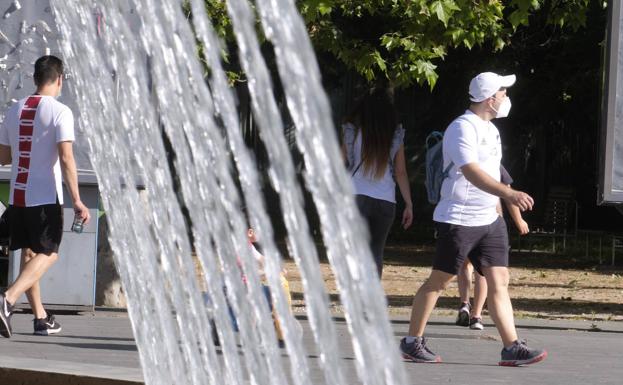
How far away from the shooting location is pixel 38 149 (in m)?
9.06

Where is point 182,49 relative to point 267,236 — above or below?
above

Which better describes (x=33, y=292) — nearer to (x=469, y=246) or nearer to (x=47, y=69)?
(x=47, y=69)

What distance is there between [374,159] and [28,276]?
2.30 meters

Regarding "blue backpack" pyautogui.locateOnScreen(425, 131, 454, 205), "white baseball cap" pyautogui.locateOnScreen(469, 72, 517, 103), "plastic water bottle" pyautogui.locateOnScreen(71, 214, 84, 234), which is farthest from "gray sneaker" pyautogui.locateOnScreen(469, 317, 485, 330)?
"plastic water bottle" pyautogui.locateOnScreen(71, 214, 84, 234)

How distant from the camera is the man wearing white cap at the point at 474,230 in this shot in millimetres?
8352

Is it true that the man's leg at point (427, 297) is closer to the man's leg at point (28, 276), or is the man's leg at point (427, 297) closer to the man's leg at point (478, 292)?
the man's leg at point (478, 292)

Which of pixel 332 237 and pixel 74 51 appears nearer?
pixel 332 237

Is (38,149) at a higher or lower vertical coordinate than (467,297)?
higher

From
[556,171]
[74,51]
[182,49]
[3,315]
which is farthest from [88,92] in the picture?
[556,171]

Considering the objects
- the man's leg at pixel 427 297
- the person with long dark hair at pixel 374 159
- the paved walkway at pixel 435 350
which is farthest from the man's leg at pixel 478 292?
the man's leg at pixel 427 297

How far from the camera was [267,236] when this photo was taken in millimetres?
4395

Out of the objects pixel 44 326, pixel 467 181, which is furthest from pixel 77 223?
pixel 467 181

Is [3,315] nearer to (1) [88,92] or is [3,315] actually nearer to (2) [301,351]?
(1) [88,92]

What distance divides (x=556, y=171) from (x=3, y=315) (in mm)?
21679
